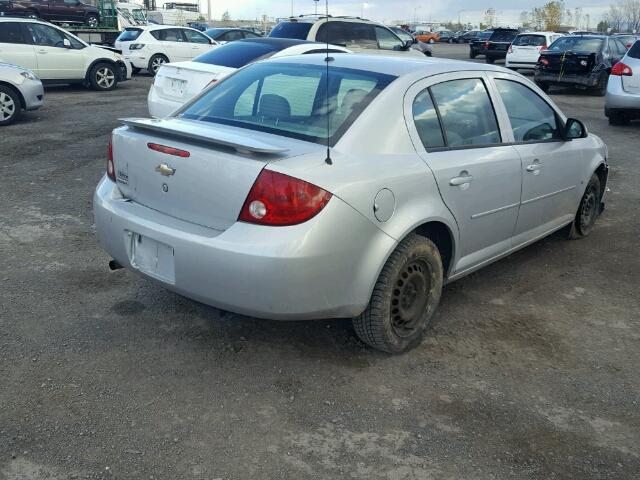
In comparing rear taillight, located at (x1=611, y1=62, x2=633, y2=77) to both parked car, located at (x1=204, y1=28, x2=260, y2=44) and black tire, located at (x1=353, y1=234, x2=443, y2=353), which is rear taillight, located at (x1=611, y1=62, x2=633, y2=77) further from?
parked car, located at (x1=204, y1=28, x2=260, y2=44)

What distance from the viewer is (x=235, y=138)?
3203mm

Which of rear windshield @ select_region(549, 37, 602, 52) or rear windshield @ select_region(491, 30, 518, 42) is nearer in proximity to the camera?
rear windshield @ select_region(549, 37, 602, 52)

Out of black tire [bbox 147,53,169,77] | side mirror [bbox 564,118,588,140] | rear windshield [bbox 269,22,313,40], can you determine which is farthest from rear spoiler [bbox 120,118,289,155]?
black tire [bbox 147,53,169,77]

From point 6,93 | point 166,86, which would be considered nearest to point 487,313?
point 166,86

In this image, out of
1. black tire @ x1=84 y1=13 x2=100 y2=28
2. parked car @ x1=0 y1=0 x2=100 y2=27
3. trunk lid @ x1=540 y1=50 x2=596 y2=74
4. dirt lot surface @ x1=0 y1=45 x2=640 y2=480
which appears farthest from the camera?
black tire @ x1=84 y1=13 x2=100 y2=28

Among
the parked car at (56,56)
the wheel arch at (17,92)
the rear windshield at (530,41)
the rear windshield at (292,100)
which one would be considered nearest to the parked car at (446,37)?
the rear windshield at (530,41)

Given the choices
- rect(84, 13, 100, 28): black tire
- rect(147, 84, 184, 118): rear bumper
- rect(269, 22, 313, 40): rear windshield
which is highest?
rect(84, 13, 100, 28): black tire

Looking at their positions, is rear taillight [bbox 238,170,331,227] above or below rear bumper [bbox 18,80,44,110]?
above

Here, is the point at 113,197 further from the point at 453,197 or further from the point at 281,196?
the point at 453,197

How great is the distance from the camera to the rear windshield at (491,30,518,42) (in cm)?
2908

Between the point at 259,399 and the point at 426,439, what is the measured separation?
Result: 2.71 ft

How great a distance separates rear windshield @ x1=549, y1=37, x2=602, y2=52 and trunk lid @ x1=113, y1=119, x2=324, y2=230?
15.5m

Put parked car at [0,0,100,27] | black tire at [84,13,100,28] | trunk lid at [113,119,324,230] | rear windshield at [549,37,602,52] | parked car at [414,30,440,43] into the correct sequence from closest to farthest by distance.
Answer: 1. trunk lid at [113,119,324,230]
2. rear windshield at [549,37,602,52]
3. parked car at [0,0,100,27]
4. black tire at [84,13,100,28]
5. parked car at [414,30,440,43]

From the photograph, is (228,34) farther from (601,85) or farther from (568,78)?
(601,85)
